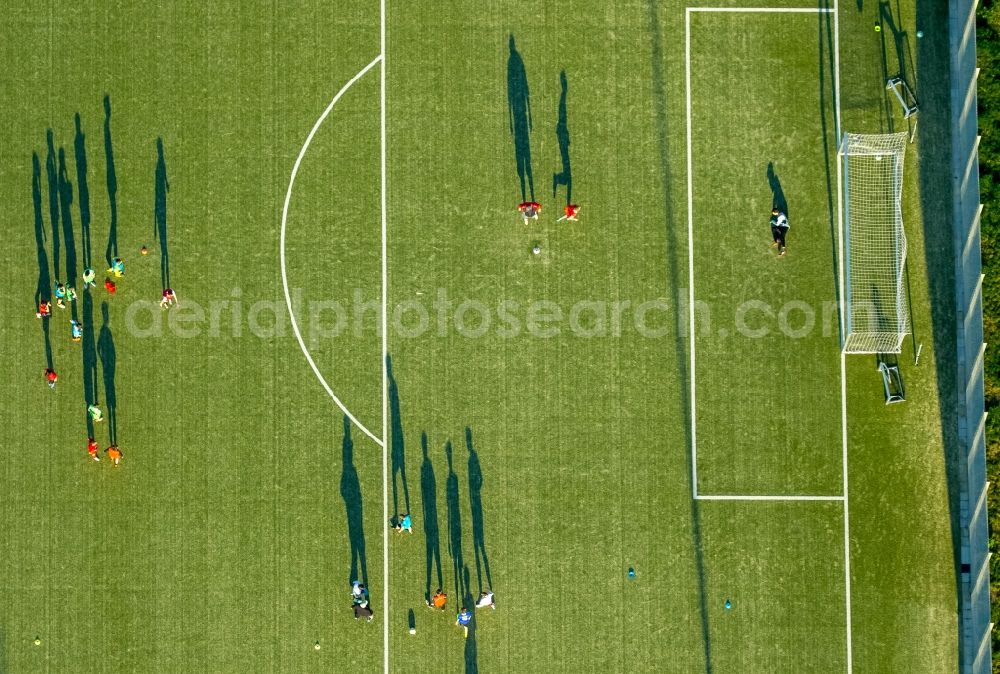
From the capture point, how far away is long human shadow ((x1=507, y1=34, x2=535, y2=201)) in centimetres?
1439

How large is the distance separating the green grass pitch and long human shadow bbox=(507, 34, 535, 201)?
69 millimetres

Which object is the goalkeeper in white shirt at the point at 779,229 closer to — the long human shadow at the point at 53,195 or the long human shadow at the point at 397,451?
the long human shadow at the point at 397,451

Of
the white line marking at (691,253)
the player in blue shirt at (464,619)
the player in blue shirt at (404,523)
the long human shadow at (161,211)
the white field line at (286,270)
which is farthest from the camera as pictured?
the long human shadow at (161,211)

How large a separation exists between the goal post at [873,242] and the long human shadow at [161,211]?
513 inches

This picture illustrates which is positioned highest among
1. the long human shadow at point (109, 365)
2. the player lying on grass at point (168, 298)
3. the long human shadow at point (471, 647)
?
the player lying on grass at point (168, 298)

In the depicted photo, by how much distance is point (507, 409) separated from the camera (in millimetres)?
14273

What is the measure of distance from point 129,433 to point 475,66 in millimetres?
9686

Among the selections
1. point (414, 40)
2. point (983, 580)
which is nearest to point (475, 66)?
point (414, 40)

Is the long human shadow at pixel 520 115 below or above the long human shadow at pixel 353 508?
above

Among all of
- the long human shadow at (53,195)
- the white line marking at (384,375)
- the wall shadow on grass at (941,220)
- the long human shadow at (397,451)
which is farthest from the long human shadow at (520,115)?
the long human shadow at (53,195)

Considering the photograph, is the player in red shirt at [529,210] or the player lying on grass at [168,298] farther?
the player lying on grass at [168,298]

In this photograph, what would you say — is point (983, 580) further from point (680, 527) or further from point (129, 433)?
point (129, 433)

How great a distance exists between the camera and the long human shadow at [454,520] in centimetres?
1422

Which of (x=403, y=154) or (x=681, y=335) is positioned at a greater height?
(x=403, y=154)
